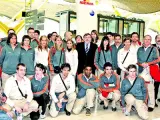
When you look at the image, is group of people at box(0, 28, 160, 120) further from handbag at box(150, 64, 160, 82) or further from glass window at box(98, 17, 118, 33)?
glass window at box(98, 17, 118, 33)

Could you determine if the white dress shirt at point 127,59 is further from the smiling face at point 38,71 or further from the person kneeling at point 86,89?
the smiling face at point 38,71

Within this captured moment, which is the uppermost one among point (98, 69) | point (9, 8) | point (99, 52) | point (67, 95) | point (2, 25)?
point (9, 8)

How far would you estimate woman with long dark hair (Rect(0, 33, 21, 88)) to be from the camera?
16.7 ft

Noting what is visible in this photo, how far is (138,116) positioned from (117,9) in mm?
7905

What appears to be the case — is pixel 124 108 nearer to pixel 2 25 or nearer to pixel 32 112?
pixel 32 112

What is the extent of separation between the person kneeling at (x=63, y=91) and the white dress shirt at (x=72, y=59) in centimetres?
48

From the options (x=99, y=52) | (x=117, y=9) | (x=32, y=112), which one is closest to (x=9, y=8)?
(x=117, y=9)

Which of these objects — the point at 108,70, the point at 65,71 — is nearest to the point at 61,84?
the point at 65,71

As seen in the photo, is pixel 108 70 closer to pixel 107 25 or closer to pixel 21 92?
pixel 21 92

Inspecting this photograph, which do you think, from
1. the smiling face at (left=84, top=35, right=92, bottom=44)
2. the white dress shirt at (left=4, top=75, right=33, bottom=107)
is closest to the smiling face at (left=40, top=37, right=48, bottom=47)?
the smiling face at (left=84, top=35, right=92, bottom=44)

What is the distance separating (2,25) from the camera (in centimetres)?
1017

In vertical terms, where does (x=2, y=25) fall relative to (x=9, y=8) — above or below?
below

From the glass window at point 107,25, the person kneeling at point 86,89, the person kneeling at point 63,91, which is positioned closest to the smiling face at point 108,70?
the person kneeling at point 86,89

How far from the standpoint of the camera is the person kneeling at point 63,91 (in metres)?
5.07
